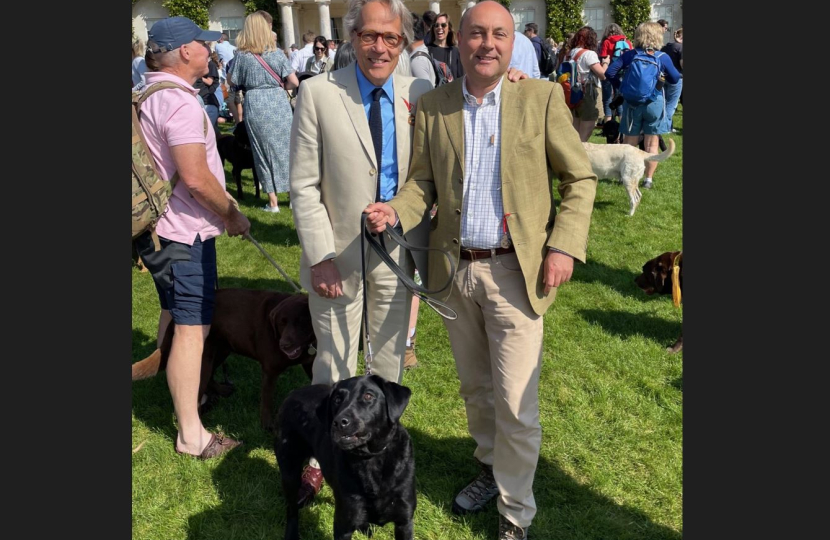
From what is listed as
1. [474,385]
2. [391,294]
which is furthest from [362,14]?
[474,385]

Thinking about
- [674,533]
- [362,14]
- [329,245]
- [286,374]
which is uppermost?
[362,14]

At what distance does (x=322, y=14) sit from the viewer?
102 feet

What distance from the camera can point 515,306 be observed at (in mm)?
2896

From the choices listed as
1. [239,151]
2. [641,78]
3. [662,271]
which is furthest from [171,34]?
[641,78]

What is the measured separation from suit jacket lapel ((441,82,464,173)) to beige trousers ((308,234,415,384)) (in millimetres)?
536

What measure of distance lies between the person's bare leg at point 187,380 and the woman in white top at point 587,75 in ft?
28.1

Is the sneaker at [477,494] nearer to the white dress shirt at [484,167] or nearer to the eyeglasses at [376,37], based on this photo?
the white dress shirt at [484,167]

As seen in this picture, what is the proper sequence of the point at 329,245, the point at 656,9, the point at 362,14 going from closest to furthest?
the point at 362,14, the point at 329,245, the point at 656,9

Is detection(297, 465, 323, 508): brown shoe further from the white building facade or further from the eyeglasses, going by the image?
the white building facade

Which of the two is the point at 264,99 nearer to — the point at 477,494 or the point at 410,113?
the point at 410,113

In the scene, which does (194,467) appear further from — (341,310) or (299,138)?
(299,138)

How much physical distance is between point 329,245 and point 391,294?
15.3 inches

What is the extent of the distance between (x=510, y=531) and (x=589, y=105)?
29.9ft

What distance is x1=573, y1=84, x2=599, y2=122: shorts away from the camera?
35.6 ft
